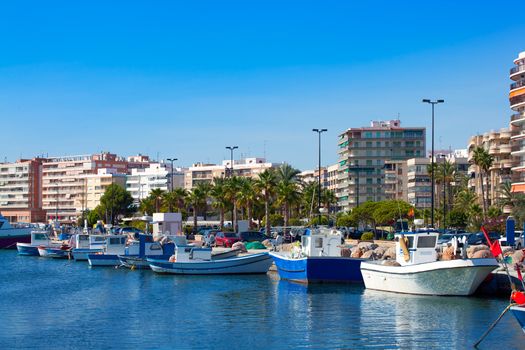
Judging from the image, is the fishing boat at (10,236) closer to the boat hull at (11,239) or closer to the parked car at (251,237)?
the boat hull at (11,239)

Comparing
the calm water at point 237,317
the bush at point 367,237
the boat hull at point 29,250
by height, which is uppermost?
the bush at point 367,237

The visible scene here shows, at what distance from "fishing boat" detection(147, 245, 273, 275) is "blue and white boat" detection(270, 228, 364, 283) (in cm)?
518

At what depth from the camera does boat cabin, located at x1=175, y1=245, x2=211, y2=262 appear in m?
60.4

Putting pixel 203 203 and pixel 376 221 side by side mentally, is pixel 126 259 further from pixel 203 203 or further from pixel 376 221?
pixel 203 203

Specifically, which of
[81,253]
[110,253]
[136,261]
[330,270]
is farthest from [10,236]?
[330,270]

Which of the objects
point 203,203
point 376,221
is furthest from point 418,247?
point 203,203

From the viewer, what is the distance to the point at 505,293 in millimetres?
42500

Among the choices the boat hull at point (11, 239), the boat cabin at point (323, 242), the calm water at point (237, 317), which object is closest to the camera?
the calm water at point (237, 317)

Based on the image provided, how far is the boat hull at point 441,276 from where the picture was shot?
4088cm

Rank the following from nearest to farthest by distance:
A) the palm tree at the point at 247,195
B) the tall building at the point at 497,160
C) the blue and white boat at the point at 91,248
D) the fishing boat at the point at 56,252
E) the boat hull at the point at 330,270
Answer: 1. the boat hull at the point at 330,270
2. the blue and white boat at the point at 91,248
3. the fishing boat at the point at 56,252
4. the palm tree at the point at 247,195
5. the tall building at the point at 497,160


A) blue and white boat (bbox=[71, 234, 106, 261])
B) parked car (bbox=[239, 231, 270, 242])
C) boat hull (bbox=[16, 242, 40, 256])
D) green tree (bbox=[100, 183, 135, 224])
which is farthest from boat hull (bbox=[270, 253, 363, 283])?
green tree (bbox=[100, 183, 135, 224])

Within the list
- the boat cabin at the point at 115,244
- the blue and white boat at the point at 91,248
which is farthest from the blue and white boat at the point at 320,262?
the blue and white boat at the point at 91,248

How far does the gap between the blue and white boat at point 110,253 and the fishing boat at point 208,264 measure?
11071 millimetres

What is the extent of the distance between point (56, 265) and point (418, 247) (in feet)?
139
